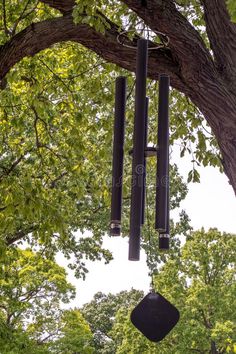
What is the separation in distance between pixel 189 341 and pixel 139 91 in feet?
64.0

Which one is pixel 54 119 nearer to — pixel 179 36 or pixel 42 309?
pixel 179 36

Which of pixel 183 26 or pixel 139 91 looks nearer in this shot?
pixel 139 91

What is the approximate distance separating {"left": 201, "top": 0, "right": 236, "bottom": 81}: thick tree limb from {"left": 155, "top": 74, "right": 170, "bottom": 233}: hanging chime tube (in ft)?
3.20

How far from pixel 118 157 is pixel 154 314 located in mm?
826

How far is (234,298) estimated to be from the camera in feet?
73.4

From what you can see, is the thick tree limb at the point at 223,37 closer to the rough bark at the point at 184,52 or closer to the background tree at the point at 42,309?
the rough bark at the point at 184,52

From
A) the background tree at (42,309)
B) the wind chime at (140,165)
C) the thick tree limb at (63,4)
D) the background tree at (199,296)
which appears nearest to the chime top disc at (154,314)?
the wind chime at (140,165)

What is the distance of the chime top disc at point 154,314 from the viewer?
317cm

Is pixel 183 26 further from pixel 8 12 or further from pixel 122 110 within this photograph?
pixel 8 12

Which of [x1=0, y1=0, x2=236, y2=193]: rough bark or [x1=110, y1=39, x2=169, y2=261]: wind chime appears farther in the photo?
[x1=0, y1=0, x2=236, y2=193]: rough bark

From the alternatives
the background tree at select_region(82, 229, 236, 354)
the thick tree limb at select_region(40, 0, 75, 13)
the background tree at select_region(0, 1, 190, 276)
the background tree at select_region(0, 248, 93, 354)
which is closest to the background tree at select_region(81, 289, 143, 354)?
the background tree at select_region(82, 229, 236, 354)

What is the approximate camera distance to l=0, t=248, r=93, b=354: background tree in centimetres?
1762

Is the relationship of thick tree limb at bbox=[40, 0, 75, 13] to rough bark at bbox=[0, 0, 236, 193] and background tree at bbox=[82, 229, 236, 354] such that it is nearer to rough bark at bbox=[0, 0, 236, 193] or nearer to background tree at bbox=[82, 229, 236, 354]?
rough bark at bbox=[0, 0, 236, 193]

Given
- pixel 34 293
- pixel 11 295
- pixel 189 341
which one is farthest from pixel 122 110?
pixel 189 341
